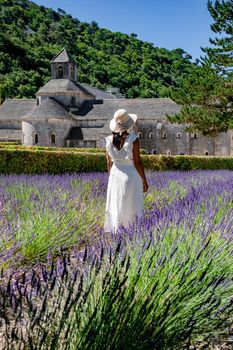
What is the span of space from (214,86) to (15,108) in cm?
4006

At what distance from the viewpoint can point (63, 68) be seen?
6109 cm

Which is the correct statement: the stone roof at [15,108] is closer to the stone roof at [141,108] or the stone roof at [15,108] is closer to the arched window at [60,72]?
the arched window at [60,72]

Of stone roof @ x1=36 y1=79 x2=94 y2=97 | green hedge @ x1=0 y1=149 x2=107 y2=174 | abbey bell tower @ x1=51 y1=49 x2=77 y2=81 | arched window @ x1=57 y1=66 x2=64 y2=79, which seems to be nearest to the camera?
green hedge @ x1=0 y1=149 x2=107 y2=174

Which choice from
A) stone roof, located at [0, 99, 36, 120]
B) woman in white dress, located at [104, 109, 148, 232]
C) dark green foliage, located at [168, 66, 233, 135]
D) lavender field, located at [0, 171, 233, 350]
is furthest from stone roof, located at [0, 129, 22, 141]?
lavender field, located at [0, 171, 233, 350]

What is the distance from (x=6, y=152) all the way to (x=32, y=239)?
1451cm

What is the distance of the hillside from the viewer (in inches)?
4316

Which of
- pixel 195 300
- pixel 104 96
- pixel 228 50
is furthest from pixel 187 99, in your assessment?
pixel 104 96

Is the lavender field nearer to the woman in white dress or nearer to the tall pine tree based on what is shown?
the woman in white dress

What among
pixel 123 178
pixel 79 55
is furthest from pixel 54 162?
pixel 79 55

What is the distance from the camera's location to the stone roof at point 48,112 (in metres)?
49.4

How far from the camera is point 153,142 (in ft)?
165

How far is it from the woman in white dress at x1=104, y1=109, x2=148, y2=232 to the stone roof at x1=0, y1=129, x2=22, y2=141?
1897 inches

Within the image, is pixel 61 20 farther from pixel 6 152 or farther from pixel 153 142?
pixel 6 152

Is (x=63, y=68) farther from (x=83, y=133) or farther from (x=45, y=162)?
(x=45, y=162)
